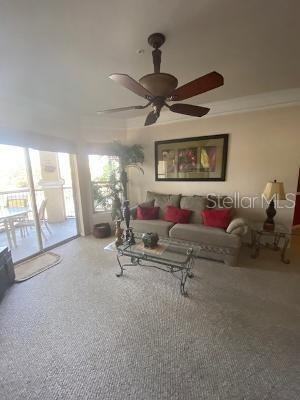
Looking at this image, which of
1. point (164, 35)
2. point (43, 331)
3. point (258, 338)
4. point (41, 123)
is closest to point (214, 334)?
point (258, 338)

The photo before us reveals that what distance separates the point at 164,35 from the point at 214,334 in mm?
2768

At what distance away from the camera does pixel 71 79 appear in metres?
2.50

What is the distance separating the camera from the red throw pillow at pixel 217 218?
10.5 feet

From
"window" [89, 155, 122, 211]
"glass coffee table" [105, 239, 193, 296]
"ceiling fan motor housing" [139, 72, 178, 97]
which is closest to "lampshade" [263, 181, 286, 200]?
"glass coffee table" [105, 239, 193, 296]

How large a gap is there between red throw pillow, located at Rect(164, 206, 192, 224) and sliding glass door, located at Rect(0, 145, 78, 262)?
2.14 m

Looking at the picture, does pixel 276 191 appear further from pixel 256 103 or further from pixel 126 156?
pixel 126 156

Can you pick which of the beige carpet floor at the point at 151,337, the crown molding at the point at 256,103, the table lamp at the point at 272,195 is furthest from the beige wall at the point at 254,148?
the beige carpet floor at the point at 151,337

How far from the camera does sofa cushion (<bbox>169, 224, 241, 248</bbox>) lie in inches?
110

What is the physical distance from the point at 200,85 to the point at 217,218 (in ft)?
7.17

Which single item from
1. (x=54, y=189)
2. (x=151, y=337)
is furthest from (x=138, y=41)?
(x=54, y=189)

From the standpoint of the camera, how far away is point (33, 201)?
3336 millimetres

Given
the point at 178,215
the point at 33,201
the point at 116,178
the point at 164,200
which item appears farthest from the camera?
the point at 116,178

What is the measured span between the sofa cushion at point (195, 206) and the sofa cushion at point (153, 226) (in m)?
0.48

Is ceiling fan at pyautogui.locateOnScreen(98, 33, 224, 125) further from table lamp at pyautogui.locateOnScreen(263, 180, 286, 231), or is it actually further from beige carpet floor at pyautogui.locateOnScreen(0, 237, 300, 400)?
beige carpet floor at pyautogui.locateOnScreen(0, 237, 300, 400)
